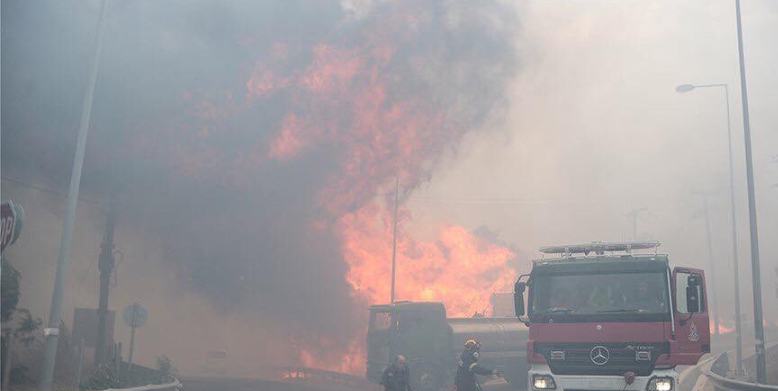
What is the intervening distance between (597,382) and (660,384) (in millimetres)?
985

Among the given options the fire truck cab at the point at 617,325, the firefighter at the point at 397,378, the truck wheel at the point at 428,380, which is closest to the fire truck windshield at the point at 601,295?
the fire truck cab at the point at 617,325

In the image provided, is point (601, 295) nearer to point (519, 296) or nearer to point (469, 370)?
point (519, 296)

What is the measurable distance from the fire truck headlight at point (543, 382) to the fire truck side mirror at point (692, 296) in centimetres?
259

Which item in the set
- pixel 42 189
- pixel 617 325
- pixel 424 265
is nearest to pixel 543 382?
pixel 617 325

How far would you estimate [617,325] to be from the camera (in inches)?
467

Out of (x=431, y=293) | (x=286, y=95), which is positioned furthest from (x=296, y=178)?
(x=431, y=293)

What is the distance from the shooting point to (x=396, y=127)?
29203mm

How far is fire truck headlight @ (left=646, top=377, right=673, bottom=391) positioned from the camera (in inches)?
447

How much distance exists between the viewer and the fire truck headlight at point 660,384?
11.3 metres

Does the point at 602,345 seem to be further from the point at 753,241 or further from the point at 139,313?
the point at 139,313

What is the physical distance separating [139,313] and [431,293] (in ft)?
89.1

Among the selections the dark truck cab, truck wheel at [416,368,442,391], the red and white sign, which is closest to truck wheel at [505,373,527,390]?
the dark truck cab

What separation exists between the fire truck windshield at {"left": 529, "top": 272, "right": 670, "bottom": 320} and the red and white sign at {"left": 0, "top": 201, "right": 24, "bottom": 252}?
8599 millimetres

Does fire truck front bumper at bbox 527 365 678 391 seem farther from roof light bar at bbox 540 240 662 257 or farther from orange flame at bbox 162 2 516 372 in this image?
orange flame at bbox 162 2 516 372
